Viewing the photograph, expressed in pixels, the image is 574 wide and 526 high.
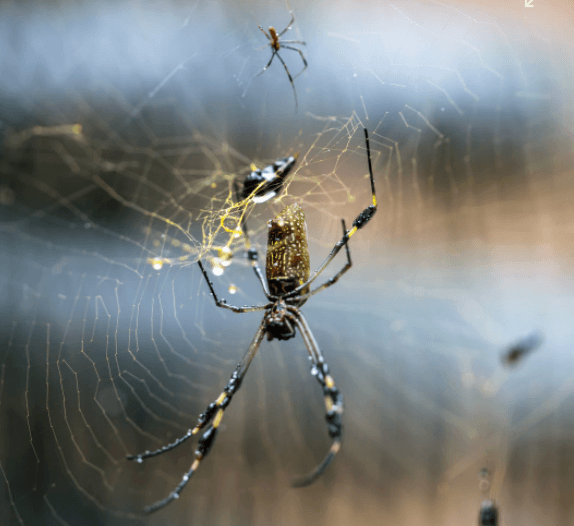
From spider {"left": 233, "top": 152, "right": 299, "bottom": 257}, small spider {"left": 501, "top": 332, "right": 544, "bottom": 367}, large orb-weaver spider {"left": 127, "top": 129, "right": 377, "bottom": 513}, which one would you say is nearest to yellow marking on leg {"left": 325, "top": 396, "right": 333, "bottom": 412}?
large orb-weaver spider {"left": 127, "top": 129, "right": 377, "bottom": 513}

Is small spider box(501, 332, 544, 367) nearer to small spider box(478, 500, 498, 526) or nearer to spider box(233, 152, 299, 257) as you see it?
small spider box(478, 500, 498, 526)

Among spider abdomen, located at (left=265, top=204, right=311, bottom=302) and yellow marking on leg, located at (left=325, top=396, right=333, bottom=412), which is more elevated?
spider abdomen, located at (left=265, top=204, right=311, bottom=302)

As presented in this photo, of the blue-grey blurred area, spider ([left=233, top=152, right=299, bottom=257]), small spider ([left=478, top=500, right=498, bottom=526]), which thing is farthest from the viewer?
the blue-grey blurred area

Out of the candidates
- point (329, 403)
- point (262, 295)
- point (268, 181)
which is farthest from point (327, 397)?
point (262, 295)

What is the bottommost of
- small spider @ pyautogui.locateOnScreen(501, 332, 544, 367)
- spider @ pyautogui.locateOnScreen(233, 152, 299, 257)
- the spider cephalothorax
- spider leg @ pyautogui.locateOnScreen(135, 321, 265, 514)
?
spider leg @ pyautogui.locateOnScreen(135, 321, 265, 514)

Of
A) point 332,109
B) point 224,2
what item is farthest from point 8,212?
point 332,109

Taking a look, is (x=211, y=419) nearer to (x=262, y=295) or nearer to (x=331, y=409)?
(x=331, y=409)
